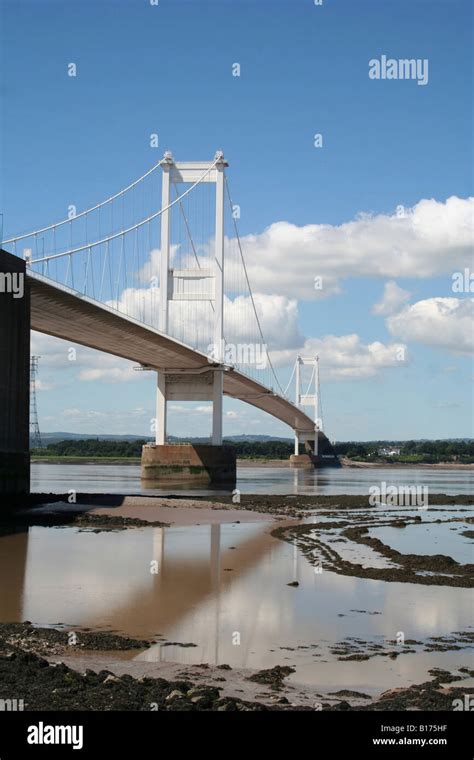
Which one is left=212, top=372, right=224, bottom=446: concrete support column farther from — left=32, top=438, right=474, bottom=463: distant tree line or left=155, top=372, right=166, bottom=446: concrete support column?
left=32, top=438, right=474, bottom=463: distant tree line

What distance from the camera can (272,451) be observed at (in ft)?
465

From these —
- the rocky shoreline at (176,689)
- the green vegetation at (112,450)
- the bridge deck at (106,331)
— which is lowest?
the rocky shoreline at (176,689)

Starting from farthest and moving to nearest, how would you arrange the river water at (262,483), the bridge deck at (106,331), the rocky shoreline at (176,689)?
the river water at (262,483) → the bridge deck at (106,331) → the rocky shoreline at (176,689)

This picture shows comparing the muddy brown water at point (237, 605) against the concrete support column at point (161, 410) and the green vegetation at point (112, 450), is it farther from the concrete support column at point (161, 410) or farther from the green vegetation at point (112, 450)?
the green vegetation at point (112, 450)

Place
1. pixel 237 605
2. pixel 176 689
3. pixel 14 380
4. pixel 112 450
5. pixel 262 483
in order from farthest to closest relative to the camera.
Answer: pixel 112 450 → pixel 262 483 → pixel 14 380 → pixel 237 605 → pixel 176 689

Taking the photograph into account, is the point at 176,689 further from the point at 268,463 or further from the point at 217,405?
the point at 268,463

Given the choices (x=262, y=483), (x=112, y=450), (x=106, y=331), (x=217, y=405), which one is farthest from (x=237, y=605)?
(x=112, y=450)

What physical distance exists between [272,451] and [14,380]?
381 feet

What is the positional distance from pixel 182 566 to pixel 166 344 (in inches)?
1208

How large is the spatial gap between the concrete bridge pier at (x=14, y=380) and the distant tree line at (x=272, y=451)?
104 m

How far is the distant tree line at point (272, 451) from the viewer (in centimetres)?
13350

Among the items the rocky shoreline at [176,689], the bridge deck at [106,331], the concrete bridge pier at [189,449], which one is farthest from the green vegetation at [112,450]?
the rocky shoreline at [176,689]
